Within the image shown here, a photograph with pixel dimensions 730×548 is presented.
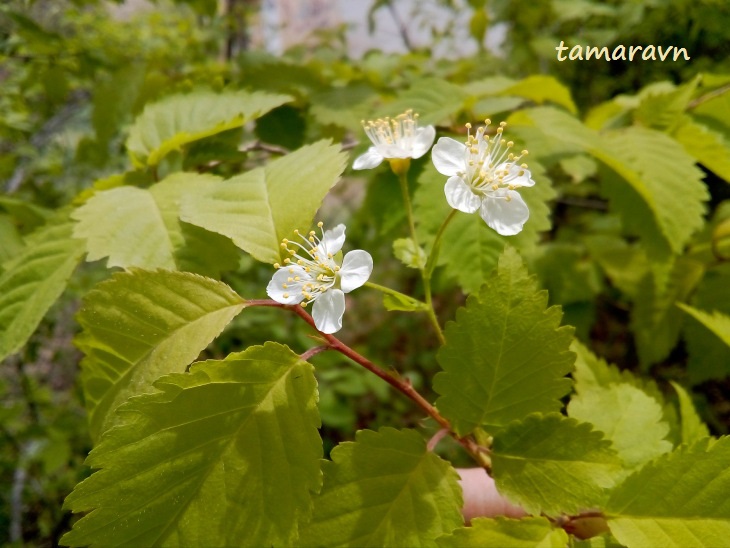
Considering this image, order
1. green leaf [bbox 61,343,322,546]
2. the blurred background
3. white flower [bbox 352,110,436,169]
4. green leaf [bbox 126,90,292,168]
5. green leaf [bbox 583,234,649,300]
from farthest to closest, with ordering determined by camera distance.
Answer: green leaf [bbox 583,234,649,300] → the blurred background → green leaf [bbox 126,90,292,168] → white flower [bbox 352,110,436,169] → green leaf [bbox 61,343,322,546]

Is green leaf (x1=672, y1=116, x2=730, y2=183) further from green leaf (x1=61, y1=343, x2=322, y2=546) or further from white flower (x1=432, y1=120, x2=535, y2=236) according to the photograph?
green leaf (x1=61, y1=343, x2=322, y2=546)

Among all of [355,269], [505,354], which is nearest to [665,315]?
[505,354]

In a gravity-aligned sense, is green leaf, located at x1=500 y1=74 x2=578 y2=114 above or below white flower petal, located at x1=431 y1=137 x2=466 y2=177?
below

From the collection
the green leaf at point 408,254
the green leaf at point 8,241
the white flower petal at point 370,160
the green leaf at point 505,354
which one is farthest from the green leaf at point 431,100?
the green leaf at point 8,241

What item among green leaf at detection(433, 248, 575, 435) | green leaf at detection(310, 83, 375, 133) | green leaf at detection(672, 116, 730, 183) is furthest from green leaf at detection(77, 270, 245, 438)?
green leaf at detection(672, 116, 730, 183)

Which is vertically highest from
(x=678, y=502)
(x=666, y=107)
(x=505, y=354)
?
(x=666, y=107)

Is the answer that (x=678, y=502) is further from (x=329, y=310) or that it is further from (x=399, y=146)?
(x=399, y=146)

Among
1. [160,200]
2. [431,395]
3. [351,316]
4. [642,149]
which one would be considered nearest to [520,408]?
[160,200]
